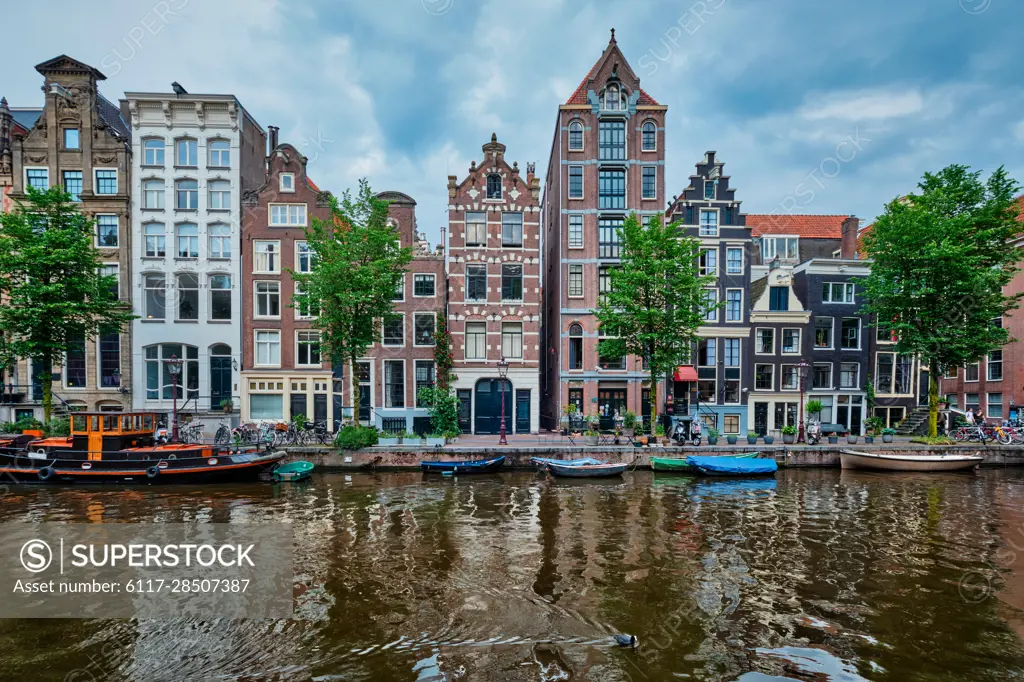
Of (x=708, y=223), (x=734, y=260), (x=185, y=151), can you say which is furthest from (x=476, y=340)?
(x=185, y=151)

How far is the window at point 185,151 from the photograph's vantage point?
34.8m

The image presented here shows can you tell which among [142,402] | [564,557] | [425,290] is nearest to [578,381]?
[425,290]

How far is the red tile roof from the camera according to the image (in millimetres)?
42219

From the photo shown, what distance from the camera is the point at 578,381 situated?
35281 millimetres

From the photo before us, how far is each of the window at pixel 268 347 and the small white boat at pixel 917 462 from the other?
3688 cm

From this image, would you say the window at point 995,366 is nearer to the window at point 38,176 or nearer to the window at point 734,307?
the window at point 734,307

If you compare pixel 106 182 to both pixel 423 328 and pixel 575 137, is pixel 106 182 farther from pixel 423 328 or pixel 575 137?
pixel 575 137

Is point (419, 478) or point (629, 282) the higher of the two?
point (629, 282)

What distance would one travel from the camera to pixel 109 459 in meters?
22.8

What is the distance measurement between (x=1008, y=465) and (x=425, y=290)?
1486 inches

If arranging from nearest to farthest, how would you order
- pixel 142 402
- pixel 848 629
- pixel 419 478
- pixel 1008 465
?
pixel 848 629 → pixel 419 478 → pixel 1008 465 → pixel 142 402

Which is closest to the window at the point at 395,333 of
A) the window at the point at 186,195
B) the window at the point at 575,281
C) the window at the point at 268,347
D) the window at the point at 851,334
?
the window at the point at 268,347

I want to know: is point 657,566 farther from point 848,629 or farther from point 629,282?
point 629,282

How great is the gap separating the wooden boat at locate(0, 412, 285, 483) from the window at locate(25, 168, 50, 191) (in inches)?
791
